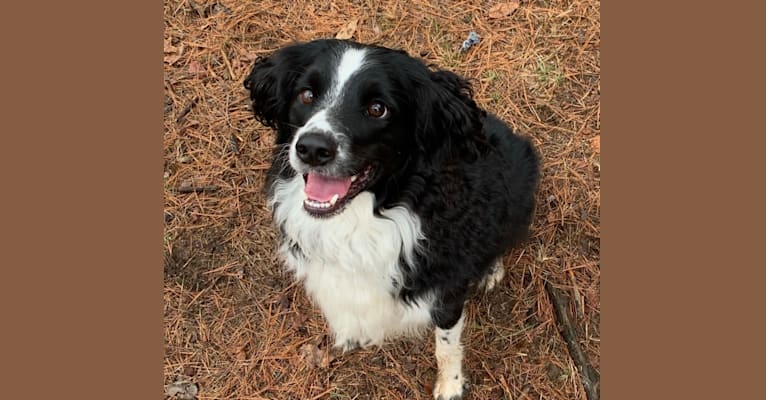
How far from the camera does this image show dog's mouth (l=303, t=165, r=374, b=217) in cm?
288

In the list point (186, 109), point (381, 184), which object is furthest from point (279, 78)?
point (186, 109)

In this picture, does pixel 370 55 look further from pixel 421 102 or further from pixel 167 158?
pixel 167 158

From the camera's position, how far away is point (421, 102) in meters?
2.98

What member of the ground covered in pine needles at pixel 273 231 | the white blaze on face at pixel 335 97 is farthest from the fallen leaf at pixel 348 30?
the white blaze on face at pixel 335 97

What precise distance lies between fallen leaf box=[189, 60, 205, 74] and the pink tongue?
2.66 meters

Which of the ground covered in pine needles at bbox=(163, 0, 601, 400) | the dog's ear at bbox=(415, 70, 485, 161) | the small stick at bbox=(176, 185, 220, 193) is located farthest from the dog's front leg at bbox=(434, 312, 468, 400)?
the small stick at bbox=(176, 185, 220, 193)

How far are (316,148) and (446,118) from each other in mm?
714

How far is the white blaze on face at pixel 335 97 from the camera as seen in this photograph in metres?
2.71

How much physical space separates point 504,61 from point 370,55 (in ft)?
8.09

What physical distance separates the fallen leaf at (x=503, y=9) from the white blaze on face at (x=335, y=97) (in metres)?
2.71

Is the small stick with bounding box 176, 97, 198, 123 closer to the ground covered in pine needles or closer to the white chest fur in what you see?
the ground covered in pine needles

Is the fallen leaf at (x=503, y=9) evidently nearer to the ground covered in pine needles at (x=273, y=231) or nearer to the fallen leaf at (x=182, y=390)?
the ground covered in pine needles at (x=273, y=231)

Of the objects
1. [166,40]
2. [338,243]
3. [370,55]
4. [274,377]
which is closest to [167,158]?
[166,40]

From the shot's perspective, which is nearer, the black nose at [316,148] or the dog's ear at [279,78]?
the black nose at [316,148]
